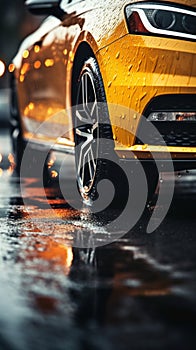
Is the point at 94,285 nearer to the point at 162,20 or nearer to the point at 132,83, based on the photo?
the point at 132,83

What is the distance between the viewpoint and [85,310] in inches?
167

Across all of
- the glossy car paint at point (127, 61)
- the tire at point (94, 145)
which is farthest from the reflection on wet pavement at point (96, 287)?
the glossy car paint at point (127, 61)

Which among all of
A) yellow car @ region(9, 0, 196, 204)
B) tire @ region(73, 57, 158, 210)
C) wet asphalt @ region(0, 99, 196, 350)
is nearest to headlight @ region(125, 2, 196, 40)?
yellow car @ region(9, 0, 196, 204)

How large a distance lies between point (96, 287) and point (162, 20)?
2501 mm

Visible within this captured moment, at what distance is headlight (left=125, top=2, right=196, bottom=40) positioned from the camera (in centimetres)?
657

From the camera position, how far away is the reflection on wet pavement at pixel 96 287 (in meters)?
3.83

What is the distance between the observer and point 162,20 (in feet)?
21.8

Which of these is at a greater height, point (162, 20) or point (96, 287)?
point (162, 20)

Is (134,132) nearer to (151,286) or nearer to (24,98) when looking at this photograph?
(151,286)

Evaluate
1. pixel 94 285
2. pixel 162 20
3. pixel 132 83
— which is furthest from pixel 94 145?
pixel 94 285

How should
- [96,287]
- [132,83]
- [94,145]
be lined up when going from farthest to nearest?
[94,145]
[132,83]
[96,287]

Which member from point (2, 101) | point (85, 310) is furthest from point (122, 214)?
point (2, 101)

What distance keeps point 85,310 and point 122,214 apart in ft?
9.55

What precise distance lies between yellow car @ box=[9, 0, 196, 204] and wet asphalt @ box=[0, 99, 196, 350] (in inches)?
19.4
